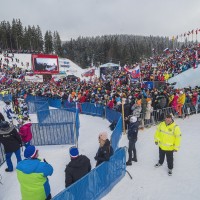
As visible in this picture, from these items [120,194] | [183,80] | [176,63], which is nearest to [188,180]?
[120,194]

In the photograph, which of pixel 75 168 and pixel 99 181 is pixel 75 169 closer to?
pixel 75 168

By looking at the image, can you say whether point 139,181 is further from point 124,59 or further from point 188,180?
point 124,59

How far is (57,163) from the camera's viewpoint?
8.15m

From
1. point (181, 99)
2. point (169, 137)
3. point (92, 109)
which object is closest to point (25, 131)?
point (169, 137)

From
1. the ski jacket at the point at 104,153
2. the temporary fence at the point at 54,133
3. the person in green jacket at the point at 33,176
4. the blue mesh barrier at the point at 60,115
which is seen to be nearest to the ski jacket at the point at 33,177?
the person in green jacket at the point at 33,176

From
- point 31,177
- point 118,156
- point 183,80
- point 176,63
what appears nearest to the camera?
point 31,177

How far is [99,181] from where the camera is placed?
5.62m

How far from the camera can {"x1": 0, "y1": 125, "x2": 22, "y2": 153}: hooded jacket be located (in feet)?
22.2

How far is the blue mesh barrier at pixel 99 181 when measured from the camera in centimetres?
452

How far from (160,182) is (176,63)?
67.1ft

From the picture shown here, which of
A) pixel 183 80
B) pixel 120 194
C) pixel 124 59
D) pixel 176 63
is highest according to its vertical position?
pixel 124 59

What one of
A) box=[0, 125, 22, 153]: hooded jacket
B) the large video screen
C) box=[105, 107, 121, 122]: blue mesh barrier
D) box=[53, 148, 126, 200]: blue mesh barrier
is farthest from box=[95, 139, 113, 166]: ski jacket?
the large video screen

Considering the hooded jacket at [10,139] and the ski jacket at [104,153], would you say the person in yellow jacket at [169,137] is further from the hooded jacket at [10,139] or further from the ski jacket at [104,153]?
the hooded jacket at [10,139]

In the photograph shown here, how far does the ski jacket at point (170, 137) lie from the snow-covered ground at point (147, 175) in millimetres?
943
